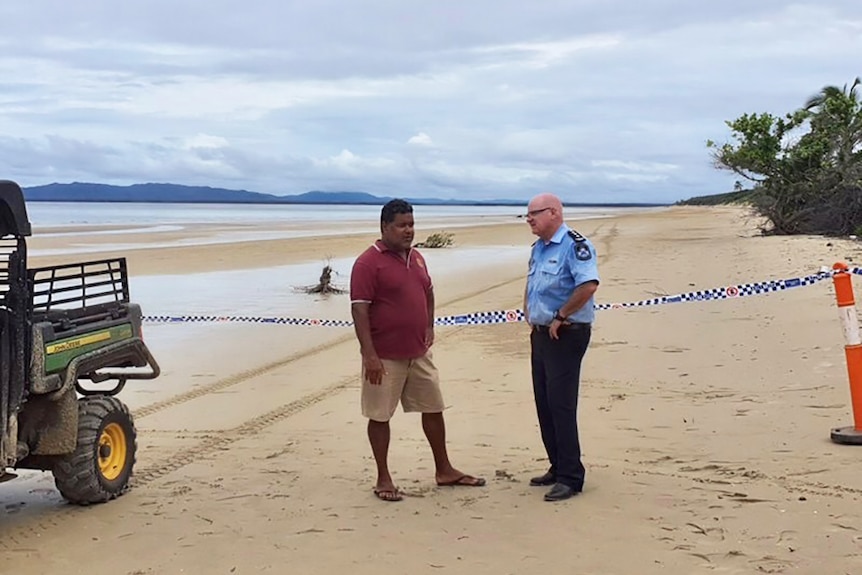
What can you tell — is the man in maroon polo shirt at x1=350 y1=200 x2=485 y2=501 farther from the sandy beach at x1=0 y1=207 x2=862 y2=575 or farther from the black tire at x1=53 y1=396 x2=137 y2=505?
the black tire at x1=53 y1=396 x2=137 y2=505

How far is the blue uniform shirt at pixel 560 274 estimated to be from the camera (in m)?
5.55

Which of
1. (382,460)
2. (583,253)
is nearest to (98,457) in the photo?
(382,460)

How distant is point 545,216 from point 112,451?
9.44 feet

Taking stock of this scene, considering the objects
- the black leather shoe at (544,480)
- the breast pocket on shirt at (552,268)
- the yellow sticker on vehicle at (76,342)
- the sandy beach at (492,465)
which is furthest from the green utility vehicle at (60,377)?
the breast pocket on shirt at (552,268)

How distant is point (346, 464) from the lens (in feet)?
21.5

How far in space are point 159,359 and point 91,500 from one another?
18.1 ft

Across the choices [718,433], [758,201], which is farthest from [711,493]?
[758,201]

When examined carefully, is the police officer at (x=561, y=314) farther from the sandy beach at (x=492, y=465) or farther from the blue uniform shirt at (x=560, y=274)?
the sandy beach at (x=492, y=465)

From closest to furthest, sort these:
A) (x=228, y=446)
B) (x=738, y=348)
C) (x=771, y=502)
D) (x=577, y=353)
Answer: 1. (x=771, y=502)
2. (x=577, y=353)
3. (x=228, y=446)
4. (x=738, y=348)

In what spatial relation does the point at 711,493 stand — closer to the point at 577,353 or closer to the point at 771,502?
the point at 771,502

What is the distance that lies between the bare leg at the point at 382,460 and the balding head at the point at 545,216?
1.41 metres

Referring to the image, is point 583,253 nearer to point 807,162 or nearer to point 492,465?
point 492,465

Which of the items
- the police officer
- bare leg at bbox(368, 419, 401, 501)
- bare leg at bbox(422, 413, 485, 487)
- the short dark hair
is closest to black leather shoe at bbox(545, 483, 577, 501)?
the police officer

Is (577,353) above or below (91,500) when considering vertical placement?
above
